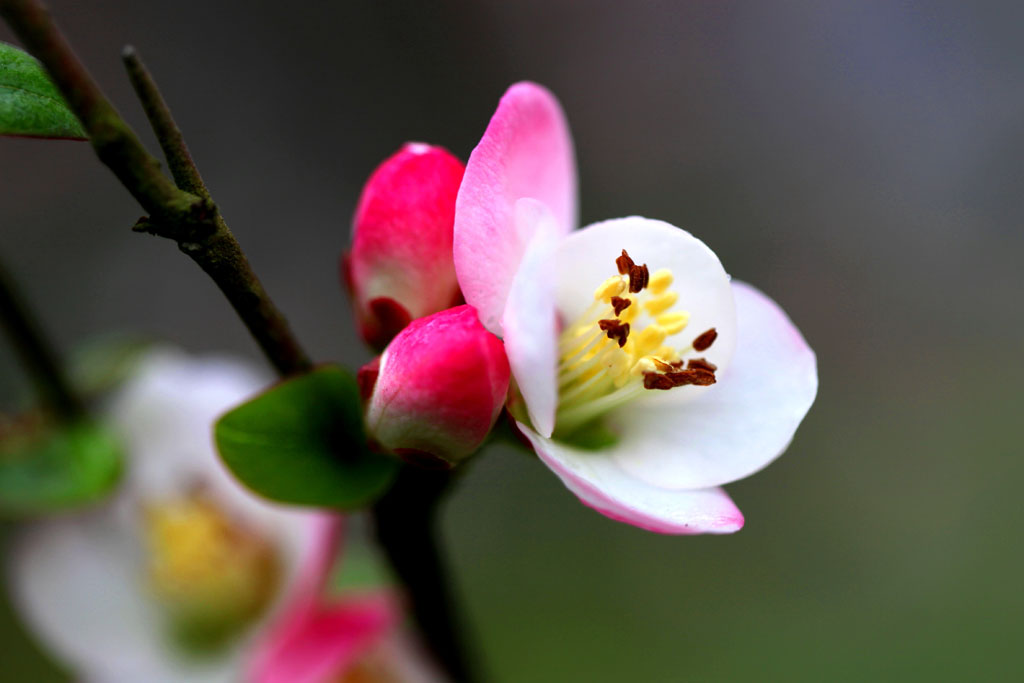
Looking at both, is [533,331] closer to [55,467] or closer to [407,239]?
[407,239]

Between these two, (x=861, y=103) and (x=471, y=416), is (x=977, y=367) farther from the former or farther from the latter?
(x=471, y=416)

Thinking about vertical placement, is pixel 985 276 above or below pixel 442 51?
below

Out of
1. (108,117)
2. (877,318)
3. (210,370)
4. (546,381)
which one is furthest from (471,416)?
(877,318)

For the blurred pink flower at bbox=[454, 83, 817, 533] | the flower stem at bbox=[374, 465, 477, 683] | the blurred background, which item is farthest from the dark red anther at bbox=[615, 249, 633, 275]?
the blurred background

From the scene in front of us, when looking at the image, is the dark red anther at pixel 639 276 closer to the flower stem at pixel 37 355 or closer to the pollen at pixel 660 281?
the pollen at pixel 660 281

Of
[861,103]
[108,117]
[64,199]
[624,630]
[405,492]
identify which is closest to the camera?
[108,117]

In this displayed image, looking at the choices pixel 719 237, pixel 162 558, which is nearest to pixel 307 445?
pixel 162 558
